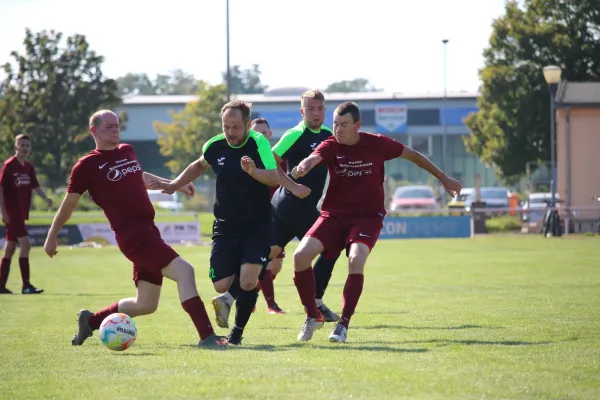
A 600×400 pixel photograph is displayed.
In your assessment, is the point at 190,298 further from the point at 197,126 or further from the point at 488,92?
the point at 197,126

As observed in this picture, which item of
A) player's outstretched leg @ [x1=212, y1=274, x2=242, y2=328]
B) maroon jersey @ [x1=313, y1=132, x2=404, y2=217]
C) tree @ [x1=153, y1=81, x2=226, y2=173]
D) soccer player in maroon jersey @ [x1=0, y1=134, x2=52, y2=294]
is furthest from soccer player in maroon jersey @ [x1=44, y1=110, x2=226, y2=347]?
tree @ [x1=153, y1=81, x2=226, y2=173]

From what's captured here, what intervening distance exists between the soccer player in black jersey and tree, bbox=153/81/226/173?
53.5m

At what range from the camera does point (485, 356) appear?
7867 millimetres

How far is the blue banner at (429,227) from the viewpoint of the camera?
36.5 metres

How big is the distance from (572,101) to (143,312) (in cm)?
2911

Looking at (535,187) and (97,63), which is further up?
(97,63)

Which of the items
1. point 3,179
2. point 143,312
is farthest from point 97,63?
point 143,312

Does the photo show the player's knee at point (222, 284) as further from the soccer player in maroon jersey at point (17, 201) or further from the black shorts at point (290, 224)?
the soccer player in maroon jersey at point (17, 201)

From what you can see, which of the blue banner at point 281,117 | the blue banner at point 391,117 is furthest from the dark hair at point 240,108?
the blue banner at point 281,117

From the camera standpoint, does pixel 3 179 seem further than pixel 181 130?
No

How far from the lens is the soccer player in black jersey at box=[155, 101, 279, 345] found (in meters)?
9.26

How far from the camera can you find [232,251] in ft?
31.2

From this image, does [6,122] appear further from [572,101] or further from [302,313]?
[302,313]

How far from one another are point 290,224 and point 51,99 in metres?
43.6
